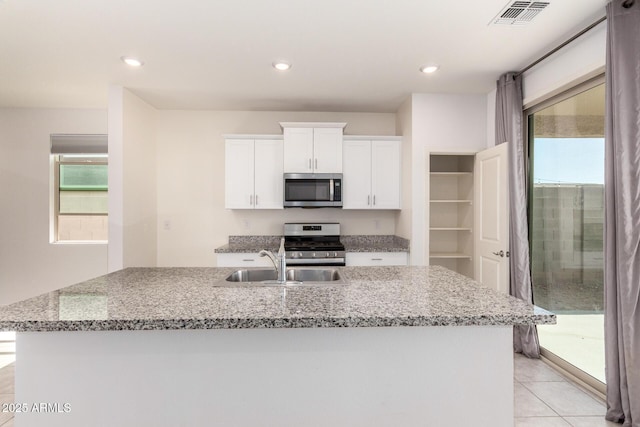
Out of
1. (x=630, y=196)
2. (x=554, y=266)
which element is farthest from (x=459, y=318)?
(x=554, y=266)

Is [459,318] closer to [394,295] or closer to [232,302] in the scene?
[394,295]

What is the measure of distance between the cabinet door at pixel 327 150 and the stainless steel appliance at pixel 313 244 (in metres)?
0.71

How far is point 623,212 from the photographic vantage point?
1.99m

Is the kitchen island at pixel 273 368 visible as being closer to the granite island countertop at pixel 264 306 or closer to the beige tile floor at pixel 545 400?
A: the granite island countertop at pixel 264 306

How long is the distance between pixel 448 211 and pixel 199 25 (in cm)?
330

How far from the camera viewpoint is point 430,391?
1.40 meters

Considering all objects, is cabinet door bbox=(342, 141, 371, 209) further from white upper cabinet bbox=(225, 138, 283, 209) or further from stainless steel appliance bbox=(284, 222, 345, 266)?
white upper cabinet bbox=(225, 138, 283, 209)

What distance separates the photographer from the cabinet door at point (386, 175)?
159 inches

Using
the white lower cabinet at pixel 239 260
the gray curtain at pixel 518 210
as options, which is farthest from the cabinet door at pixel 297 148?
the gray curtain at pixel 518 210

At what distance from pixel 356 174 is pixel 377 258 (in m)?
0.98

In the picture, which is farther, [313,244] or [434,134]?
[313,244]

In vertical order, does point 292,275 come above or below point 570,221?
below

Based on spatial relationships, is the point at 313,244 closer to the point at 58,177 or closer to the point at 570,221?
the point at 570,221

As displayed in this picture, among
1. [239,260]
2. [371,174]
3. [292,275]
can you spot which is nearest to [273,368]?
[292,275]
